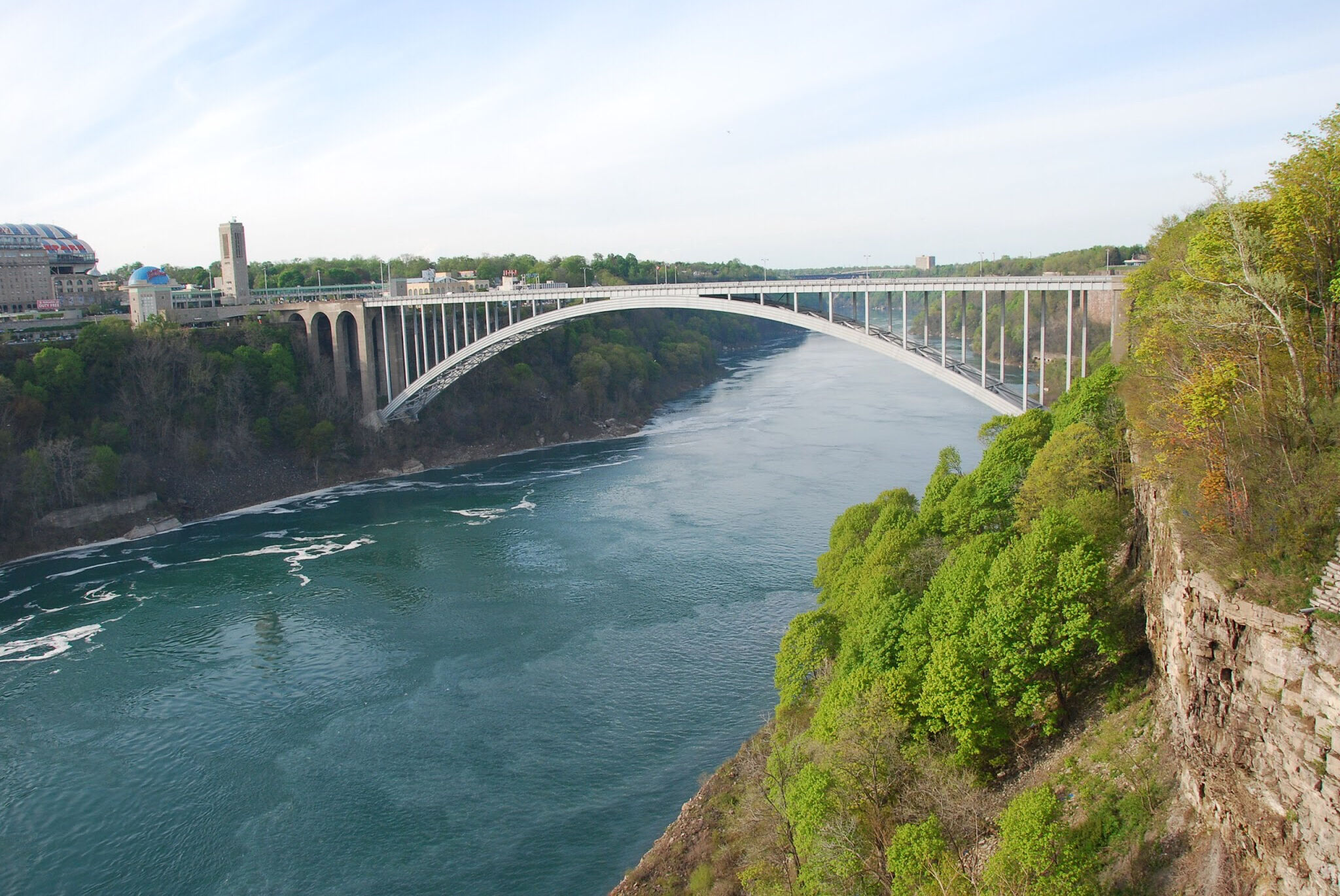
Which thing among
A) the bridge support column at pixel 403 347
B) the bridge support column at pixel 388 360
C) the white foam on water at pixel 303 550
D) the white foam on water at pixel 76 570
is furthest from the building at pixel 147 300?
the white foam on water at pixel 303 550

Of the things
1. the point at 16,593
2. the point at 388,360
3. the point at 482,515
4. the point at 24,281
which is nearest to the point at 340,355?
the point at 388,360

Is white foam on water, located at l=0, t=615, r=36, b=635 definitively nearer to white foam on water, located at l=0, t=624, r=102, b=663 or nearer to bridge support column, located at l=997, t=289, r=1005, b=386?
white foam on water, located at l=0, t=624, r=102, b=663

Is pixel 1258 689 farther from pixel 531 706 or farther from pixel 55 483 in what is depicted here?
pixel 55 483

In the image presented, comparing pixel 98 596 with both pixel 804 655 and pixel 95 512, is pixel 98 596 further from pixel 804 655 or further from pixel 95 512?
pixel 804 655

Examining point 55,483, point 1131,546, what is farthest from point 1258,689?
point 55,483

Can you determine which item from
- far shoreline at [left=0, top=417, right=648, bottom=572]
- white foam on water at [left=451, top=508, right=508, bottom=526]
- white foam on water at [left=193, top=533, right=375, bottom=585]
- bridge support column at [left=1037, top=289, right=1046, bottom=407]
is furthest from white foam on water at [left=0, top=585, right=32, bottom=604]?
bridge support column at [left=1037, top=289, right=1046, bottom=407]

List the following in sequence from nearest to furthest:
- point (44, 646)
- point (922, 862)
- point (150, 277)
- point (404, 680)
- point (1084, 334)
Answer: point (922, 862)
point (404, 680)
point (1084, 334)
point (44, 646)
point (150, 277)
